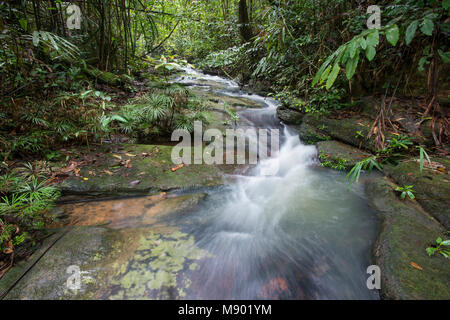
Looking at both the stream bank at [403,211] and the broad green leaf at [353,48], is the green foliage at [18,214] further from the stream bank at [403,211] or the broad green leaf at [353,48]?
the broad green leaf at [353,48]

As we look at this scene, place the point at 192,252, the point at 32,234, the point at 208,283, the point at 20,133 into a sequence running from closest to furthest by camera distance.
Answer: the point at 208,283
the point at 32,234
the point at 192,252
the point at 20,133

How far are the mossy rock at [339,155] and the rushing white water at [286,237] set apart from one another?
0.67ft

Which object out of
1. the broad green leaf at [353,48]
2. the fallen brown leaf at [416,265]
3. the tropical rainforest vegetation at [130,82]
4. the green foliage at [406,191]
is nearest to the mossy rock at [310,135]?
the tropical rainforest vegetation at [130,82]

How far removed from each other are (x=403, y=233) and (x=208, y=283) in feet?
6.02

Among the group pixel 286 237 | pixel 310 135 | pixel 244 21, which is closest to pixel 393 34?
pixel 286 237

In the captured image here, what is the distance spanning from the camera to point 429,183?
7.61 feet

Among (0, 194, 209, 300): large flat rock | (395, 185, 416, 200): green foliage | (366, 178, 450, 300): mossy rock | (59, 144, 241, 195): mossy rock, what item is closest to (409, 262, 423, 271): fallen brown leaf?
(366, 178, 450, 300): mossy rock

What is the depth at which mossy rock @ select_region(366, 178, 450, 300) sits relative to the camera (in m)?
1.34

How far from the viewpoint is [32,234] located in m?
1.63

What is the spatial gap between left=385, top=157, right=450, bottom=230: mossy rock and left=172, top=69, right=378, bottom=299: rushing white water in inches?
22.0

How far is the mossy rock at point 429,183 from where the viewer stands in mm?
2049
